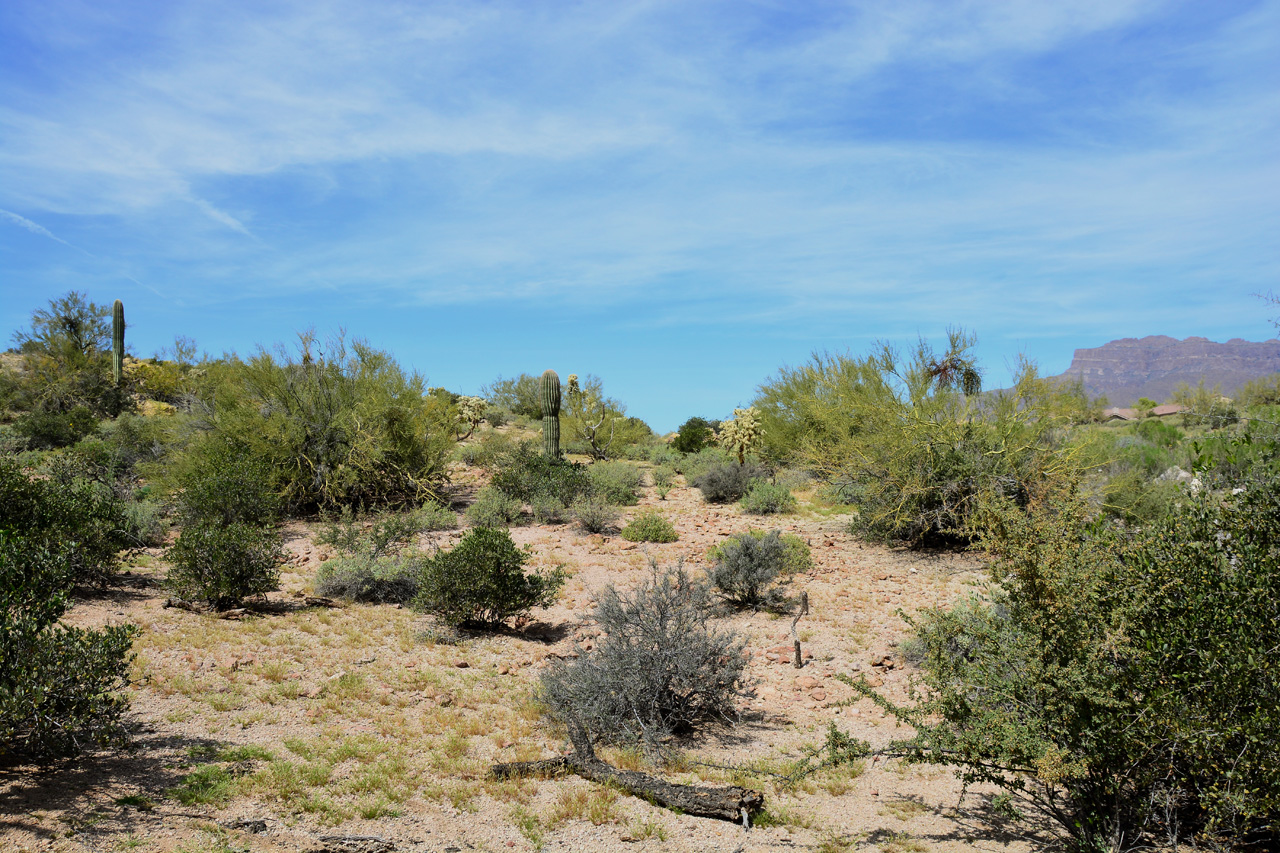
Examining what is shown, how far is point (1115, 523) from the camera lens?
17.3 feet

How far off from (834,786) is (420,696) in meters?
4.10

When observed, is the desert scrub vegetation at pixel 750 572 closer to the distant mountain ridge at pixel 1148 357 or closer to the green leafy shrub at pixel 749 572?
the green leafy shrub at pixel 749 572

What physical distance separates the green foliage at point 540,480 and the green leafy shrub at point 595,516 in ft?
4.43

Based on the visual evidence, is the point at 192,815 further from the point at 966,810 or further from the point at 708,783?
the point at 966,810

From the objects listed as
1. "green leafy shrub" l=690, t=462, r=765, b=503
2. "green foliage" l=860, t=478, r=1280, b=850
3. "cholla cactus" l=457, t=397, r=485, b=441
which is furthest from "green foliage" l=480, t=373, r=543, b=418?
"green foliage" l=860, t=478, r=1280, b=850

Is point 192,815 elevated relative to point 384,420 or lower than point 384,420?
lower

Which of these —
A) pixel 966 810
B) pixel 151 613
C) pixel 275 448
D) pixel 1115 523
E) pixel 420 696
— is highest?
pixel 275 448

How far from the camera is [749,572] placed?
443 inches

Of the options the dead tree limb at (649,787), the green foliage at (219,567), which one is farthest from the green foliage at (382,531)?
the dead tree limb at (649,787)

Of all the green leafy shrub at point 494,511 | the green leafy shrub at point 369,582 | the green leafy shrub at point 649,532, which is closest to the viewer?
the green leafy shrub at point 369,582

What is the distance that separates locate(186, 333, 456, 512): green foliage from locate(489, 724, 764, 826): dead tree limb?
12381 millimetres

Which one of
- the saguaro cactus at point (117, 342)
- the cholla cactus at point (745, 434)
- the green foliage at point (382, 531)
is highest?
the saguaro cactus at point (117, 342)

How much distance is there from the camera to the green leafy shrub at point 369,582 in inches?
438

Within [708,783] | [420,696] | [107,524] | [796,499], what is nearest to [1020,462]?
[796,499]
